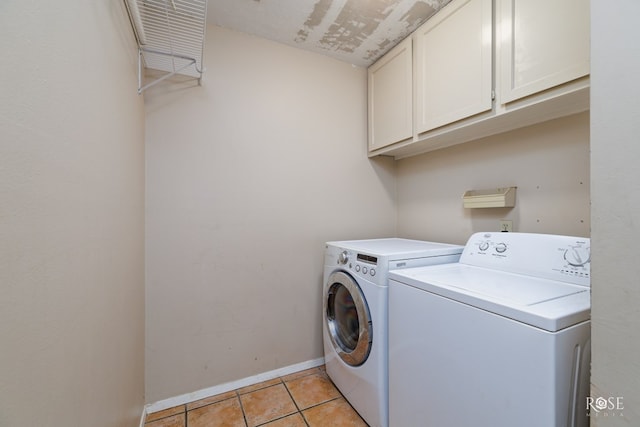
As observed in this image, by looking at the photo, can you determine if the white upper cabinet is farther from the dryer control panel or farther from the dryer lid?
the dryer lid

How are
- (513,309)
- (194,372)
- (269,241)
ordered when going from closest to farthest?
1. (513,309)
2. (194,372)
3. (269,241)

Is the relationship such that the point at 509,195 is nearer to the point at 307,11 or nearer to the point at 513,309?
the point at 513,309

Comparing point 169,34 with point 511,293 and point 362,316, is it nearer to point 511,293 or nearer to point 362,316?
point 362,316

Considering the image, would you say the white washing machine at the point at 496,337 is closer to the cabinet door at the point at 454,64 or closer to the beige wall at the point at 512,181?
the beige wall at the point at 512,181

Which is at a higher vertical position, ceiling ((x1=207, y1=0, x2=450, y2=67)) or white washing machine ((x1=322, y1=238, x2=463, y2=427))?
ceiling ((x1=207, y1=0, x2=450, y2=67))

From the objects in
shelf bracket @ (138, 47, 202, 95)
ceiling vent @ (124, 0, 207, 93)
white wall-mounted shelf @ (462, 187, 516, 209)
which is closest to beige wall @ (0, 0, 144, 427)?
ceiling vent @ (124, 0, 207, 93)

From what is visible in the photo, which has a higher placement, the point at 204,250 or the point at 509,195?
the point at 509,195

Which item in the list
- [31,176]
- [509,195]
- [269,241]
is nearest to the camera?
[31,176]

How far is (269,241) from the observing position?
73.9 inches

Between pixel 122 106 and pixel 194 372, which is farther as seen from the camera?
pixel 194 372

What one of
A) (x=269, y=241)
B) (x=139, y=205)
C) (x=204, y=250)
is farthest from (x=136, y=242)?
(x=269, y=241)

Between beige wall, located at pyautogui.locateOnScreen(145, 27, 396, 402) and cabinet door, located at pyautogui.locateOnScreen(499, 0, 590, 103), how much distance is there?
1.12 metres

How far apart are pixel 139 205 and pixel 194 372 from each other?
1.10 metres

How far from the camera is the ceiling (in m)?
1.52
